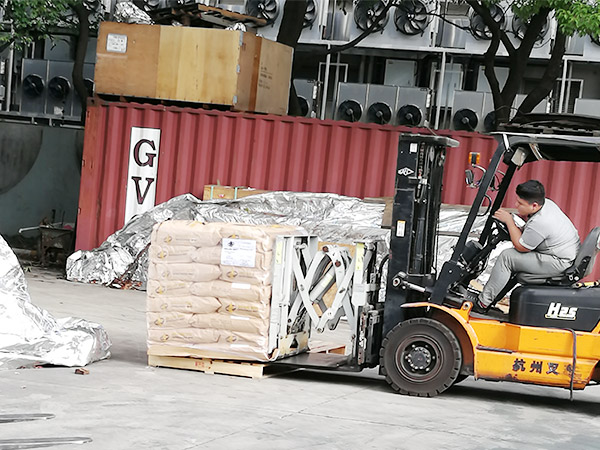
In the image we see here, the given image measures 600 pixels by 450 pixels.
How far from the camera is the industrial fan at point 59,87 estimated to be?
26547 mm

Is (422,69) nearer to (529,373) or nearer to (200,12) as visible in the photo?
(200,12)

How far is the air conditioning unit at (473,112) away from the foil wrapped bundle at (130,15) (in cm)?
1050

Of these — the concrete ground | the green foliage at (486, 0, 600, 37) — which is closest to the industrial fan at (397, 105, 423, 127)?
the green foliage at (486, 0, 600, 37)

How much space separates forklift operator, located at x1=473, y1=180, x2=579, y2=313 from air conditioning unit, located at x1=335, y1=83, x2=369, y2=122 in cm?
1754

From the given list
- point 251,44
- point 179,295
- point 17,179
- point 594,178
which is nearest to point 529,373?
point 179,295

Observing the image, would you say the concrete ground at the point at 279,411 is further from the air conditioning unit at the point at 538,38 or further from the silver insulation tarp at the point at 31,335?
the air conditioning unit at the point at 538,38

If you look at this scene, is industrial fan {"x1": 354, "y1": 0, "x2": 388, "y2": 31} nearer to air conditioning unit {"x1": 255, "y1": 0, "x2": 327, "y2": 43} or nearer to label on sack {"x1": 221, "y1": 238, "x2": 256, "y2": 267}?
air conditioning unit {"x1": 255, "y1": 0, "x2": 327, "y2": 43}

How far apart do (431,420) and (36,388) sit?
295 cm

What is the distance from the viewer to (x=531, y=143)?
8.11 metres

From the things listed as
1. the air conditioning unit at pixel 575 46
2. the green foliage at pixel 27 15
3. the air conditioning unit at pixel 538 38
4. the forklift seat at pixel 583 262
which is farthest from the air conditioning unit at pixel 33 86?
the forklift seat at pixel 583 262

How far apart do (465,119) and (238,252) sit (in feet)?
56.5

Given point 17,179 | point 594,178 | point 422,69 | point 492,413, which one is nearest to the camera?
point 492,413

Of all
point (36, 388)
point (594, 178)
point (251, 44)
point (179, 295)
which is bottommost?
point (36, 388)

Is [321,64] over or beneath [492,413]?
over
